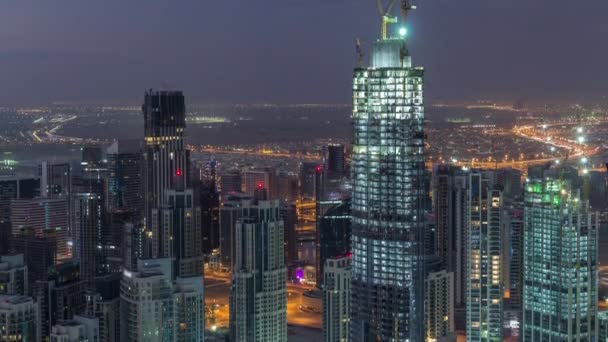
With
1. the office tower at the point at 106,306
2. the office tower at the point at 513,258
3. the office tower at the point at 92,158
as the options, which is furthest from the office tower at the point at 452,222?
the office tower at the point at 92,158

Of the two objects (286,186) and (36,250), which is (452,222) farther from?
(36,250)

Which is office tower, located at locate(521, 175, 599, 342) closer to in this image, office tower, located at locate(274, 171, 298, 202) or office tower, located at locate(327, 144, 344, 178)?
office tower, located at locate(327, 144, 344, 178)

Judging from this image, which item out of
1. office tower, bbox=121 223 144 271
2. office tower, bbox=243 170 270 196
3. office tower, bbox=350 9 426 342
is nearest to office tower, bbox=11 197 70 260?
office tower, bbox=121 223 144 271

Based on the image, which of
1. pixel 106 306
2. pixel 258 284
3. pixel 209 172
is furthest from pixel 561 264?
pixel 209 172

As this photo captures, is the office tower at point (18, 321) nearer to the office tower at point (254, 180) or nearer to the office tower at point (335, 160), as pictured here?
the office tower at point (335, 160)

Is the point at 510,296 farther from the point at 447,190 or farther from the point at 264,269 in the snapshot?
the point at 264,269
